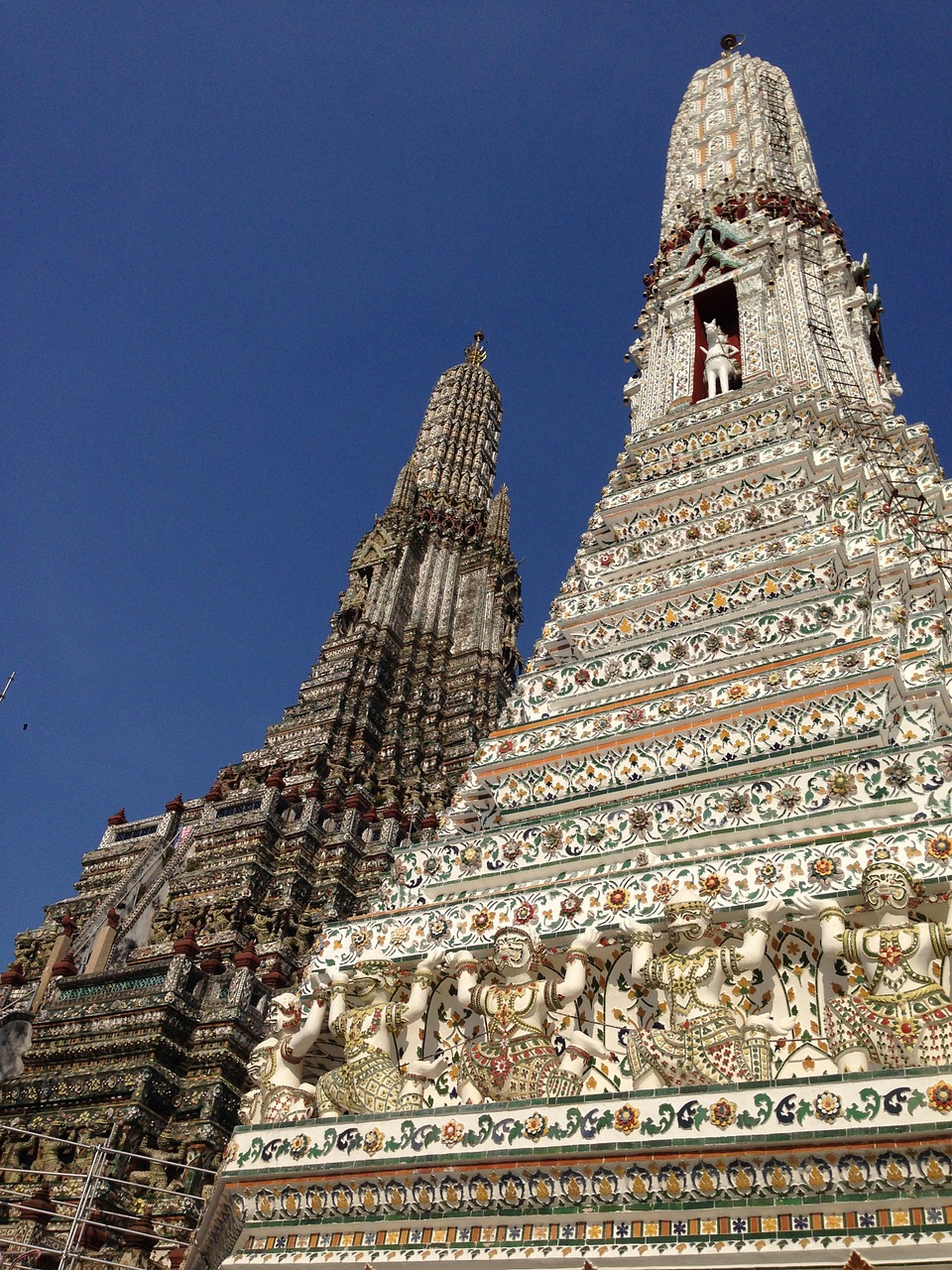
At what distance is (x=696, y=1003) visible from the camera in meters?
5.42

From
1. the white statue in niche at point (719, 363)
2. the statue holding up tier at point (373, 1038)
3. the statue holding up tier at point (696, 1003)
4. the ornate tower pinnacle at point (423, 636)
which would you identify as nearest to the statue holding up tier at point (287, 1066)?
the statue holding up tier at point (373, 1038)

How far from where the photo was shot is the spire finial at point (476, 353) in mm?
38812

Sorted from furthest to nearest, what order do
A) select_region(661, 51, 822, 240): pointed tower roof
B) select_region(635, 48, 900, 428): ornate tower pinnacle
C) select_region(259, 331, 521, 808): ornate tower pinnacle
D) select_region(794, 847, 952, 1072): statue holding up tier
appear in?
1. select_region(259, 331, 521, 808): ornate tower pinnacle
2. select_region(661, 51, 822, 240): pointed tower roof
3. select_region(635, 48, 900, 428): ornate tower pinnacle
4. select_region(794, 847, 952, 1072): statue holding up tier

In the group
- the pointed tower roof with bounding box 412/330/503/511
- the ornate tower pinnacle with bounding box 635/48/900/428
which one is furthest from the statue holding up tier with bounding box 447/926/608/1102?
the pointed tower roof with bounding box 412/330/503/511

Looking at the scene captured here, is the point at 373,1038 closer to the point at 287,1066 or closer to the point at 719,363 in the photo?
the point at 287,1066

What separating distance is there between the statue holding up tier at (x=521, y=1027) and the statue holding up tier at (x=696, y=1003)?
0.32 metres

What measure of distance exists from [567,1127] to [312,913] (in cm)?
1221

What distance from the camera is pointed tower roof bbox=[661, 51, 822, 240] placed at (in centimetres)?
1633

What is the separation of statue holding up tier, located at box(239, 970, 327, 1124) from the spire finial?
110 feet

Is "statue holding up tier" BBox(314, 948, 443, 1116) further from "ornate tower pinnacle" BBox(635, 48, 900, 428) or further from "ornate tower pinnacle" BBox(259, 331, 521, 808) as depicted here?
"ornate tower pinnacle" BBox(259, 331, 521, 808)

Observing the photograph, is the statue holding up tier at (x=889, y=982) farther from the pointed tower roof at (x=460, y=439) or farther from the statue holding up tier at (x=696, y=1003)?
the pointed tower roof at (x=460, y=439)

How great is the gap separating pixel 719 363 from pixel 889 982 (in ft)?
30.5

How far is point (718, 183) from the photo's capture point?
1652 centimetres

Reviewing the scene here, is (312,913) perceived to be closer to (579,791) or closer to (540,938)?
(579,791)
